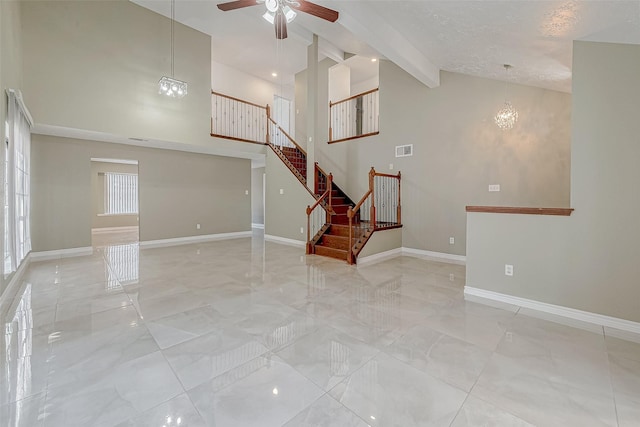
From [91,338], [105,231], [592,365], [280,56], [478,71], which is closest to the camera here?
[592,365]

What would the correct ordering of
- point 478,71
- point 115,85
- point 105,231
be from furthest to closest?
point 105,231, point 115,85, point 478,71

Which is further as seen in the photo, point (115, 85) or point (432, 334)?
point (115, 85)

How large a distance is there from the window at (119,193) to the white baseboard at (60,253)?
15.1 ft

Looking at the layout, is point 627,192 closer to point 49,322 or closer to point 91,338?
point 91,338

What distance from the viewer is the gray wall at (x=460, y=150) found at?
4.71m

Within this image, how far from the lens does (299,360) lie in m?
2.13

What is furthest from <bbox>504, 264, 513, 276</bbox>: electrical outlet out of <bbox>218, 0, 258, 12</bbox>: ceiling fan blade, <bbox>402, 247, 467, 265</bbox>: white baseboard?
<bbox>218, 0, 258, 12</bbox>: ceiling fan blade

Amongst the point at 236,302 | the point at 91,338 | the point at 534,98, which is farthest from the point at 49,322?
the point at 534,98

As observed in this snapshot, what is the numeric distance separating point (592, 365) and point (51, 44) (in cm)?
840

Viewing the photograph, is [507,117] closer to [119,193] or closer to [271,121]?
[271,121]

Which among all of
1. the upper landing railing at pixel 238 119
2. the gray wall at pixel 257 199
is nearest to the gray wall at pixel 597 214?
the upper landing railing at pixel 238 119

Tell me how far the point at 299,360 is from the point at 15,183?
4634 mm

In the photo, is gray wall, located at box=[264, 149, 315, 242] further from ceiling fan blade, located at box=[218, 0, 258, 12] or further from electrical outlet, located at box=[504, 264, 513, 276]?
electrical outlet, located at box=[504, 264, 513, 276]

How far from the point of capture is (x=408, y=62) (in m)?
4.46
